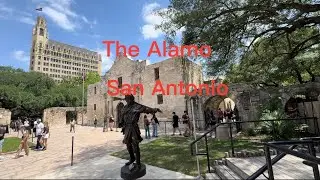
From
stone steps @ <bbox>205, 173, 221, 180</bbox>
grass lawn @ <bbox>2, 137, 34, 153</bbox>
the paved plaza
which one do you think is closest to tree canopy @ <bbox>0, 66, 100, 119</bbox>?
grass lawn @ <bbox>2, 137, 34, 153</bbox>

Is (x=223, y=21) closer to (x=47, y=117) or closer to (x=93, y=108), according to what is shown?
(x=93, y=108)

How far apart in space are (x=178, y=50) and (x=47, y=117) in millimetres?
28559

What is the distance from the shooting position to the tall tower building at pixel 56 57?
10644 cm

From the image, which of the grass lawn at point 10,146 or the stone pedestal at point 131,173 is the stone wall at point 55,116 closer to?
the grass lawn at point 10,146

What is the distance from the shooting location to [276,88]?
15398 millimetres

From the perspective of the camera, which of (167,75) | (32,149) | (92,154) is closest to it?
(92,154)

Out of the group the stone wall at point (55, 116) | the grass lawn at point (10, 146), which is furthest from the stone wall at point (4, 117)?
the grass lawn at point (10, 146)

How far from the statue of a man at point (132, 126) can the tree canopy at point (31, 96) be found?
125 ft

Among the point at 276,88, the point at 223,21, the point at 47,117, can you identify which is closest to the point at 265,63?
the point at 276,88

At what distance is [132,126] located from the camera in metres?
6.00

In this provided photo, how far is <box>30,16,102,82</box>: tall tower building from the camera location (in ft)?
349

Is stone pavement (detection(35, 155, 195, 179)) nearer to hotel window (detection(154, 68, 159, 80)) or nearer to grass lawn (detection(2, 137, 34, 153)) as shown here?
grass lawn (detection(2, 137, 34, 153))

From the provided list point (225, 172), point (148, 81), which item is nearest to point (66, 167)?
point (225, 172)

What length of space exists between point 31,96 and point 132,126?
40.1 metres
